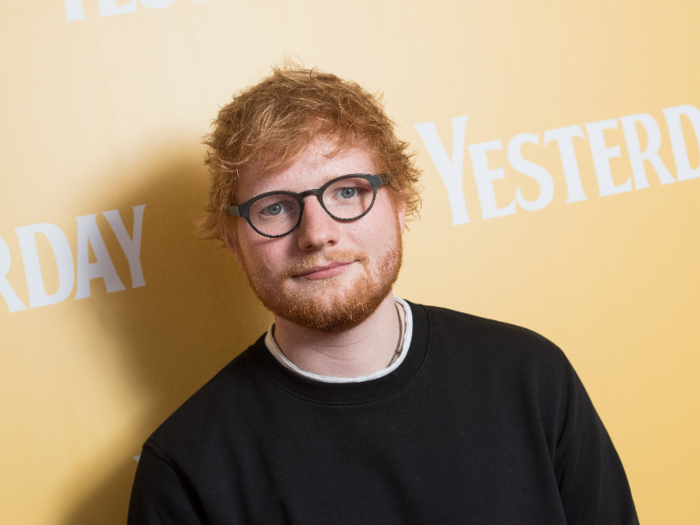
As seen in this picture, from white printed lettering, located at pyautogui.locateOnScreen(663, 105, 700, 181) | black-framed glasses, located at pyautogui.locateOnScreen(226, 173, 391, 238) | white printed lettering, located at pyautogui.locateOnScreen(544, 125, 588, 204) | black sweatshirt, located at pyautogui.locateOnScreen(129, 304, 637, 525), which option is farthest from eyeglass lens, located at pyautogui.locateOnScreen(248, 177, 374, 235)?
white printed lettering, located at pyautogui.locateOnScreen(663, 105, 700, 181)

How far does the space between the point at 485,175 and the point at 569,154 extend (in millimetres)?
225

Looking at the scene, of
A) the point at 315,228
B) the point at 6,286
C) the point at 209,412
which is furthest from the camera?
the point at 6,286

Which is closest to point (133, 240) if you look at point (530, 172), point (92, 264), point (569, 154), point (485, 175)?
point (92, 264)

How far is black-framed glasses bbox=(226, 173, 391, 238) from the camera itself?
1.04 meters

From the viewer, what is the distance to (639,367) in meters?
1.57

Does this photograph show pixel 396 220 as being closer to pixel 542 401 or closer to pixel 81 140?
pixel 542 401

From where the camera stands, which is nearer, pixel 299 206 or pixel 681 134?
pixel 299 206

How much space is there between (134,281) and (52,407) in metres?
0.32

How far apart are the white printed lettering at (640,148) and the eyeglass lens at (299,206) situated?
33.3 inches

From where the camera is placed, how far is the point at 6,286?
1299 millimetres

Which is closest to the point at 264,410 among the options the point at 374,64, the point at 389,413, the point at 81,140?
the point at 389,413

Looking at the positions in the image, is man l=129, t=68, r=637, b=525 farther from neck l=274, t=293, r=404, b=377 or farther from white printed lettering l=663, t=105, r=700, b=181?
white printed lettering l=663, t=105, r=700, b=181

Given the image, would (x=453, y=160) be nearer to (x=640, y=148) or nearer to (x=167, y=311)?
(x=640, y=148)

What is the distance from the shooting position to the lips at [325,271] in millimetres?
1023
